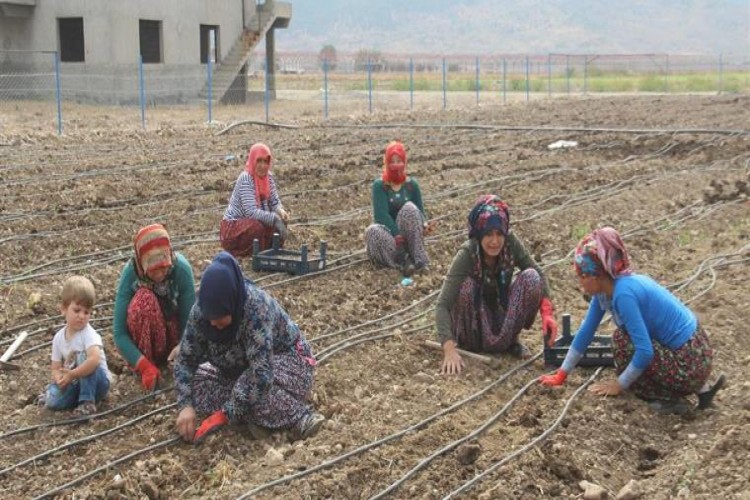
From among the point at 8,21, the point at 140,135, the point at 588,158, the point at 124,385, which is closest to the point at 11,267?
the point at 124,385

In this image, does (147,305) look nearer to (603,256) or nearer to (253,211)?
(603,256)

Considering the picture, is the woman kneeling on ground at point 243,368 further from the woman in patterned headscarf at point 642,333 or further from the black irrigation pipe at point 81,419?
the woman in patterned headscarf at point 642,333

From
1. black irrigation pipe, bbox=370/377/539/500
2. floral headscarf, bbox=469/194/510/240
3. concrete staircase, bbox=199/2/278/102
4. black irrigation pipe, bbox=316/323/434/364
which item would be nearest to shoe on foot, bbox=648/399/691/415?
black irrigation pipe, bbox=370/377/539/500

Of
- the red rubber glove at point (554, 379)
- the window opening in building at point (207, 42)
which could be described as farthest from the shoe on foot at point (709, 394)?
the window opening in building at point (207, 42)

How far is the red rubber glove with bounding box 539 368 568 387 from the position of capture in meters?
5.41

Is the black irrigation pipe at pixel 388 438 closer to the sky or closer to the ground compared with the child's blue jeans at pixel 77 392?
closer to the ground

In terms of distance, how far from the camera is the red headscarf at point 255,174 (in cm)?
801

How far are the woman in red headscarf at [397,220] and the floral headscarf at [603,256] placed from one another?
2.99 meters

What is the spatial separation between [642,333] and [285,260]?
3766 mm

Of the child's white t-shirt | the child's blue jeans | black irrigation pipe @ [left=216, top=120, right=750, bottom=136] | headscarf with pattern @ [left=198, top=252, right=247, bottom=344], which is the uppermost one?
black irrigation pipe @ [left=216, top=120, right=750, bottom=136]

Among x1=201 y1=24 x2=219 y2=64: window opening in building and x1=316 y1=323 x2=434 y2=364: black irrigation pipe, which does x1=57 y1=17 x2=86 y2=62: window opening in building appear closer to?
x1=201 y1=24 x2=219 y2=64: window opening in building

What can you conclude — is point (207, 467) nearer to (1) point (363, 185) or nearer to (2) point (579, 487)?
(2) point (579, 487)

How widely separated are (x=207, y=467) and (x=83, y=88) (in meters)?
23.7

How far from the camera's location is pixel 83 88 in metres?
26.8
